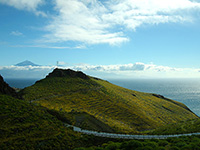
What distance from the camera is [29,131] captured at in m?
27.6

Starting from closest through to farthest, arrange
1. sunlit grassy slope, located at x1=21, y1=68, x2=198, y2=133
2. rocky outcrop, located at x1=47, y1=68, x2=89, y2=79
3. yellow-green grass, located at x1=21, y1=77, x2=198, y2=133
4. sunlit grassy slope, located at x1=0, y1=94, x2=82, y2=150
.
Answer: sunlit grassy slope, located at x1=0, y1=94, x2=82, y2=150 < sunlit grassy slope, located at x1=21, y1=68, x2=198, y2=133 < yellow-green grass, located at x1=21, y1=77, x2=198, y2=133 < rocky outcrop, located at x1=47, y1=68, x2=89, y2=79

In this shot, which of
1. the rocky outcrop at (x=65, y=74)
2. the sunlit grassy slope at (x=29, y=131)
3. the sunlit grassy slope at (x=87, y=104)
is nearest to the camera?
the sunlit grassy slope at (x=29, y=131)

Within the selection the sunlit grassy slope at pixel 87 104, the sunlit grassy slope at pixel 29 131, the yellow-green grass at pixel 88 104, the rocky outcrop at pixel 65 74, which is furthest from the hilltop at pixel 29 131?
the rocky outcrop at pixel 65 74

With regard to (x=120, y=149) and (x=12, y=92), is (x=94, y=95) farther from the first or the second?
(x=120, y=149)

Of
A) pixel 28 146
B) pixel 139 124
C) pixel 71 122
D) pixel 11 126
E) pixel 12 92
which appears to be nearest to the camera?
pixel 28 146

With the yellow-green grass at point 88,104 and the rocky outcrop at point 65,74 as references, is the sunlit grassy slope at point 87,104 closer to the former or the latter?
the yellow-green grass at point 88,104

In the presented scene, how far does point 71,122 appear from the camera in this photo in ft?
131

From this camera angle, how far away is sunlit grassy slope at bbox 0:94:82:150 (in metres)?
24.1

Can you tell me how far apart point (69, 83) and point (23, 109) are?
2295 inches

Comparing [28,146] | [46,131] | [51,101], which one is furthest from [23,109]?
[51,101]

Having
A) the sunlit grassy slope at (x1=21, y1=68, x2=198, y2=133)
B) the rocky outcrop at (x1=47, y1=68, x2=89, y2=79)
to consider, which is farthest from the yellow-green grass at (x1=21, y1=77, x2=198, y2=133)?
the rocky outcrop at (x1=47, y1=68, x2=89, y2=79)

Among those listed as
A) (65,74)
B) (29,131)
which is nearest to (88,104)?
(29,131)

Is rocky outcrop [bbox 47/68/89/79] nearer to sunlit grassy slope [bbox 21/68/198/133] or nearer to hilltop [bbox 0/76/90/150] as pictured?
sunlit grassy slope [bbox 21/68/198/133]

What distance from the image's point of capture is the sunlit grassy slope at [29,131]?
24.1m
